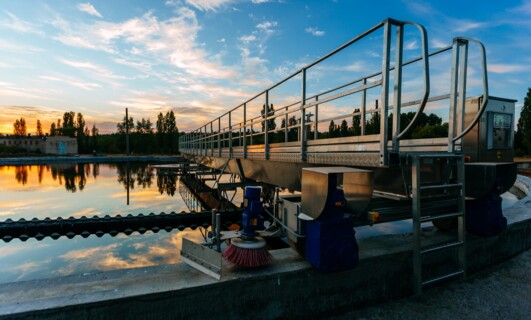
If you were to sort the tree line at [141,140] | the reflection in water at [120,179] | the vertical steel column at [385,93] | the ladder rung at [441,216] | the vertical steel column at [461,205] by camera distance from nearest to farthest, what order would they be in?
the vertical steel column at [385,93], the ladder rung at [441,216], the vertical steel column at [461,205], the reflection in water at [120,179], the tree line at [141,140]

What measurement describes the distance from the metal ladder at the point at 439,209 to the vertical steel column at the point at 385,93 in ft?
1.36

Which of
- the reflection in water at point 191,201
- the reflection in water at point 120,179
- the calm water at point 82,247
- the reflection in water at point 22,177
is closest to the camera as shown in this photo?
the calm water at point 82,247

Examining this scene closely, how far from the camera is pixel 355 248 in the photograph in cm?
280

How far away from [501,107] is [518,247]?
89.5 inches

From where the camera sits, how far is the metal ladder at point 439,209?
9.84 feet

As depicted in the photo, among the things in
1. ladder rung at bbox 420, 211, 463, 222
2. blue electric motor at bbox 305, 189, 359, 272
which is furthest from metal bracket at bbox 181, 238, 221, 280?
ladder rung at bbox 420, 211, 463, 222

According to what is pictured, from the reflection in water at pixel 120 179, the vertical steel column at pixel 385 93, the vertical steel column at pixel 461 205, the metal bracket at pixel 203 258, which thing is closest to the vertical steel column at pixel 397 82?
the vertical steel column at pixel 385 93

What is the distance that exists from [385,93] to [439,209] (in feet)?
5.87

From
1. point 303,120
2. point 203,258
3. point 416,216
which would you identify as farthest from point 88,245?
point 416,216

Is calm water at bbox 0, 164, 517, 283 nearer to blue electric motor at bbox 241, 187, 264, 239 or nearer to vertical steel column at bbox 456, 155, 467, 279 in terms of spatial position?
blue electric motor at bbox 241, 187, 264, 239

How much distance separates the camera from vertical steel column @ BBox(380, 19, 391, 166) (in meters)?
2.80

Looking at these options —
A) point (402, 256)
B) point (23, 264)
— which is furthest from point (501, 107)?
point (23, 264)

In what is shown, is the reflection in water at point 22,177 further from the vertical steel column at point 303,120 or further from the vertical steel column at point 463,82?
the vertical steel column at point 463,82

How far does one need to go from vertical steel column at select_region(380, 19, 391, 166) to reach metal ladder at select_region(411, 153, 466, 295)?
1.36ft
